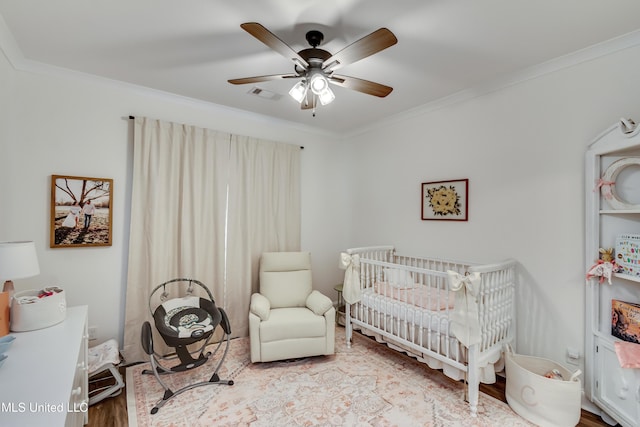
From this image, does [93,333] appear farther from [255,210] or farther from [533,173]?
[533,173]

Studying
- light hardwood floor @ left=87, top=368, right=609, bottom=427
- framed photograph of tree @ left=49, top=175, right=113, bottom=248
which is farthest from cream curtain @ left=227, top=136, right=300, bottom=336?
light hardwood floor @ left=87, top=368, right=609, bottom=427

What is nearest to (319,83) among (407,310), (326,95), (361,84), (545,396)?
(326,95)

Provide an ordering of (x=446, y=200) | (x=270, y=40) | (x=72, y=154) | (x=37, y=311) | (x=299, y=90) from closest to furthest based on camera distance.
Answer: (x=270, y=40)
(x=37, y=311)
(x=299, y=90)
(x=72, y=154)
(x=446, y=200)

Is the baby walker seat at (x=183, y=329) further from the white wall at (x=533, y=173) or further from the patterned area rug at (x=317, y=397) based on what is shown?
the white wall at (x=533, y=173)

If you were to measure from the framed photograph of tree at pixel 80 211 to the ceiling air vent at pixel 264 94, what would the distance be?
5.21ft

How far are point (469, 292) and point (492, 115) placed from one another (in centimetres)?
169

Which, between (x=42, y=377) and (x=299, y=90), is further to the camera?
(x=299, y=90)

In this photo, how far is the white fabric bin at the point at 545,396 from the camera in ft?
6.16

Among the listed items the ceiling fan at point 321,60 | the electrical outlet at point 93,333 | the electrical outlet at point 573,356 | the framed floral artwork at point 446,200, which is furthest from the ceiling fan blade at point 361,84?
the electrical outlet at point 93,333

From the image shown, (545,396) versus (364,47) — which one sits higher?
(364,47)

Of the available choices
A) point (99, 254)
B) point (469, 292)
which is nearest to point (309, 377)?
point (469, 292)

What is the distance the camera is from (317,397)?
2250 millimetres

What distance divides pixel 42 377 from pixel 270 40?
186 centimetres

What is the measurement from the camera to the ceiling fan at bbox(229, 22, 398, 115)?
1.53 metres
